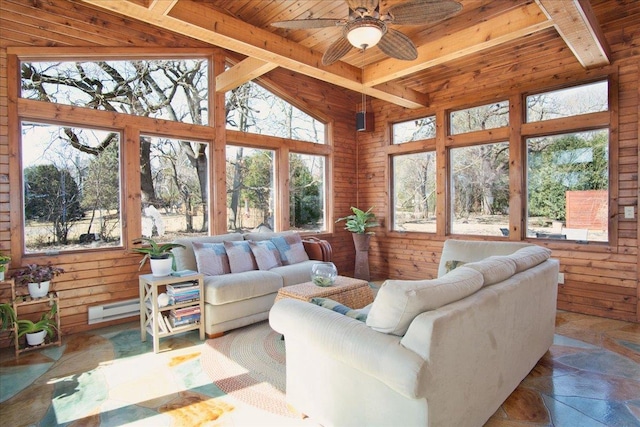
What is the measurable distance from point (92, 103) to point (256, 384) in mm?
3329

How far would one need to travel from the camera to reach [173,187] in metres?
4.34

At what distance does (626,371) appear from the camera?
269cm

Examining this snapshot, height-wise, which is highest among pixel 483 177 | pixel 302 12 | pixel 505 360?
pixel 302 12

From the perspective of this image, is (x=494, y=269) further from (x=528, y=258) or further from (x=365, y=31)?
(x=365, y=31)

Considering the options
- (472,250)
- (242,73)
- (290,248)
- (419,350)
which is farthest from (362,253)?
(419,350)

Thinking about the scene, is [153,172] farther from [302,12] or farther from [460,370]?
[460,370]

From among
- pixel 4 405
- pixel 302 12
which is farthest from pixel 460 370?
pixel 302 12

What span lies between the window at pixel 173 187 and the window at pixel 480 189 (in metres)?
3.57

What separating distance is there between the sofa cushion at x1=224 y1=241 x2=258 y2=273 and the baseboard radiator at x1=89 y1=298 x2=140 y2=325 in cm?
118

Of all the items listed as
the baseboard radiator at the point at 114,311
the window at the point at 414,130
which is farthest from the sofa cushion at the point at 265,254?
the window at the point at 414,130

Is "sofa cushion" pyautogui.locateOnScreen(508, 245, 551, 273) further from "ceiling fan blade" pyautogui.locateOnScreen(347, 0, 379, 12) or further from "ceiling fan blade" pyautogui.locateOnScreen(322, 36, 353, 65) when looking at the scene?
"ceiling fan blade" pyautogui.locateOnScreen(322, 36, 353, 65)

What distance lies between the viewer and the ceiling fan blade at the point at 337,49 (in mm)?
2797

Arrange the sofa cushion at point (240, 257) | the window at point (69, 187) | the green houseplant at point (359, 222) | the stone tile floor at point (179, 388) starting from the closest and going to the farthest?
1. the stone tile floor at point (179, 388)
2. the window at point (69, 187)
3. the sofa cushion at point (240, 257)
4. the green houseplant at point (359, 222)

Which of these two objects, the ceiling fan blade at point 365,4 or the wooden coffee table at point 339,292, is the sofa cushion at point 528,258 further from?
the ceiling fan blade at point 365,4
